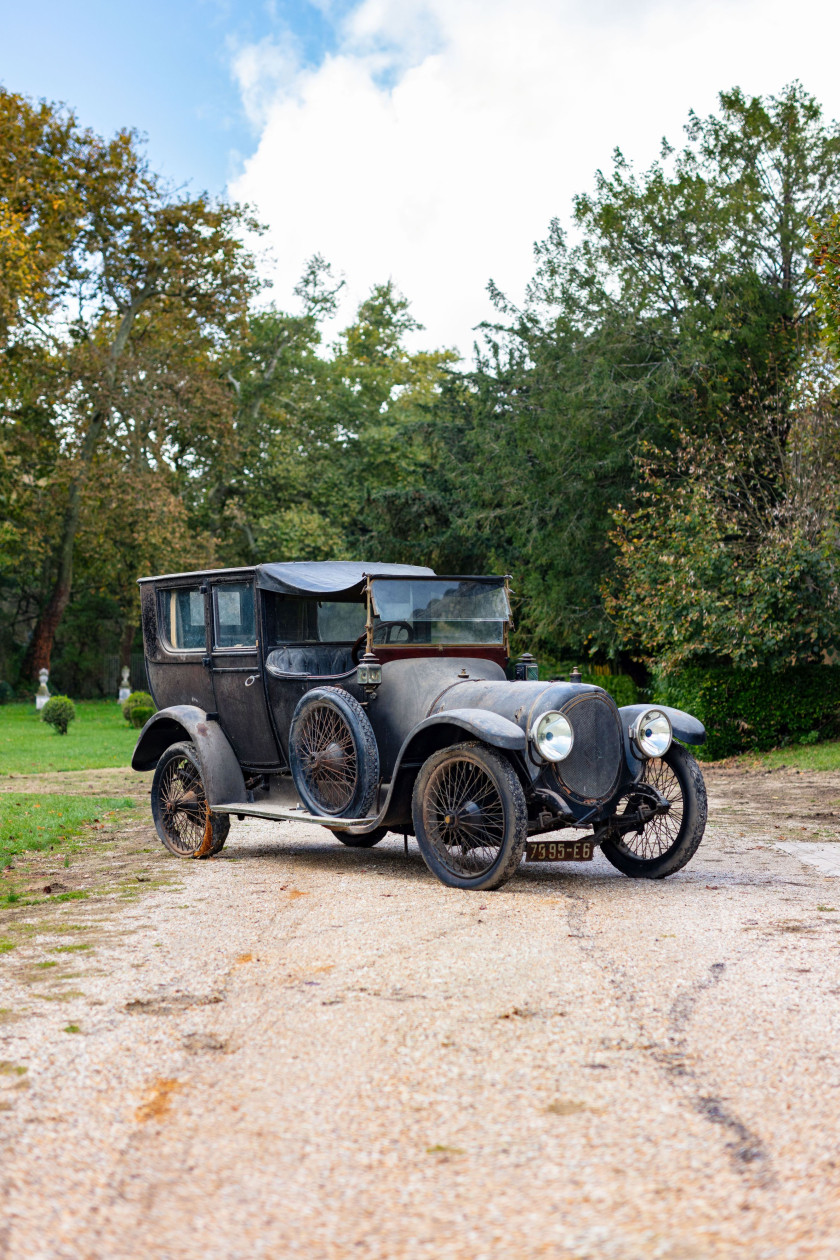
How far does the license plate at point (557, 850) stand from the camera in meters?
6.86

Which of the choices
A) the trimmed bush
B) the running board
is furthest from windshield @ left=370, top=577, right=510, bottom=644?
the trimmed bush

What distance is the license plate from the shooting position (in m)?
6.86

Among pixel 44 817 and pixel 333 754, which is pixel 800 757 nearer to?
pixel 44 817

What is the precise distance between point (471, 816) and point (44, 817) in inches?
220

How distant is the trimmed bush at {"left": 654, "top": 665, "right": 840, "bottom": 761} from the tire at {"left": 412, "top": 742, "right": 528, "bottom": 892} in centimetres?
1228

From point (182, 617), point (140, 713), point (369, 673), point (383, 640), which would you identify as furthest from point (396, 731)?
point (140, 713)

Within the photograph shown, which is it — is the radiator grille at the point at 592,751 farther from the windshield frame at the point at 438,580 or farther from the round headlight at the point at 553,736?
the windshield frame at the point at 438,580

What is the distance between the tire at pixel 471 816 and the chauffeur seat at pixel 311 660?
1.57 metres

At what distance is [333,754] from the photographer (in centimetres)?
770

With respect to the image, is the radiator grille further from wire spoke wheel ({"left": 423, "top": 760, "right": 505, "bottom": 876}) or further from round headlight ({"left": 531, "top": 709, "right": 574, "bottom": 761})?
wire spoke wheel ({"left": 423, "top": 760, "right": 505, "bottom": 876})

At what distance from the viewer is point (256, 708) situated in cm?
854

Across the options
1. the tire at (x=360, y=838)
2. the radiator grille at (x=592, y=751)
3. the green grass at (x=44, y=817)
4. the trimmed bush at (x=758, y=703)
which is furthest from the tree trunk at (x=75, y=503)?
the radiator grille at (x=592, y=751)

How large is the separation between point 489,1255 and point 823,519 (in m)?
17.1

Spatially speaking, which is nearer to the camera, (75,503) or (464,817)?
(464,817)
